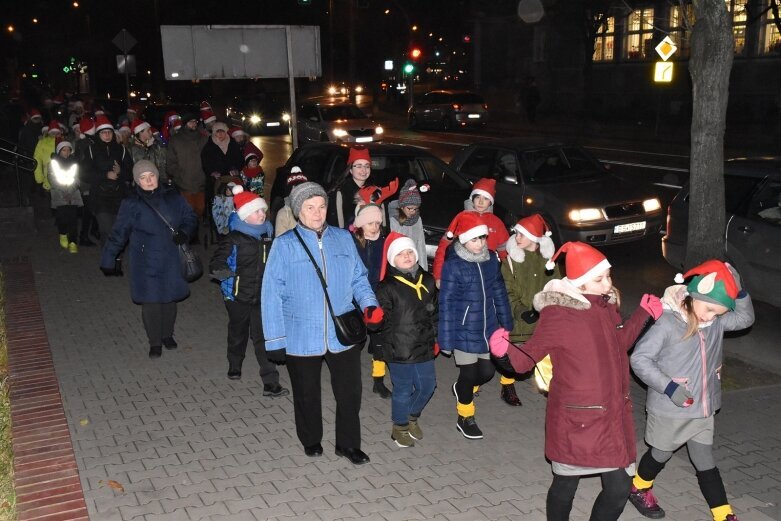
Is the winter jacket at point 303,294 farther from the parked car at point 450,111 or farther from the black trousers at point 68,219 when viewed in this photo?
the parked car at point 450,111

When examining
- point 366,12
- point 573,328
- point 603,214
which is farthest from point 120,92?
point 573,328

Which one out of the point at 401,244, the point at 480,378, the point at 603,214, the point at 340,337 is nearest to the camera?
the point at 340,337

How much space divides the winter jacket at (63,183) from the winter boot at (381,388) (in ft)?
22.7

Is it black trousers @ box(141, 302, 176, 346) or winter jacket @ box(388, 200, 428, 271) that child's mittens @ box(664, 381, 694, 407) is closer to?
winter jacket @ box(388, 200, 428, 271)

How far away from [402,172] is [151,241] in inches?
187

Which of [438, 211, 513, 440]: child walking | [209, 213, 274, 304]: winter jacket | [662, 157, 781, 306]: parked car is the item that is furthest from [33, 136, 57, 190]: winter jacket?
[662, 157, 781, 306]: parked car

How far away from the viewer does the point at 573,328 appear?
14.4 feet

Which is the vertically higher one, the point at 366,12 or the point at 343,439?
the point at 366,12

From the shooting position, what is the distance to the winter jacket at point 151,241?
7.99 m

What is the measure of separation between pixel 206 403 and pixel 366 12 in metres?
60.9

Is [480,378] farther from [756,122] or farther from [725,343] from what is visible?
[756,122]

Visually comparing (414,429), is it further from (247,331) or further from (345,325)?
(247,331)

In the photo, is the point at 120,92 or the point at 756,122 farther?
the point at 120,92

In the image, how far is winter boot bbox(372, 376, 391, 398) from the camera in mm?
7262
